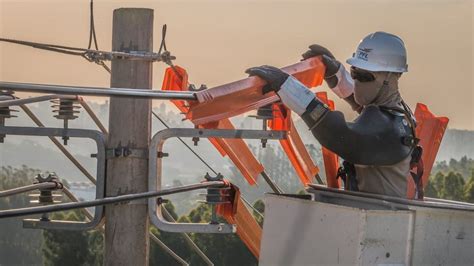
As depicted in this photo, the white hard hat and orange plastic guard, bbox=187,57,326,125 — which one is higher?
the white hard hat

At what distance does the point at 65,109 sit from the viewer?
7.57 meters

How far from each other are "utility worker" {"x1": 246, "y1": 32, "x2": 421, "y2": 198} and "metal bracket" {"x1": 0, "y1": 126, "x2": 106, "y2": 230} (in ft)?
3.46

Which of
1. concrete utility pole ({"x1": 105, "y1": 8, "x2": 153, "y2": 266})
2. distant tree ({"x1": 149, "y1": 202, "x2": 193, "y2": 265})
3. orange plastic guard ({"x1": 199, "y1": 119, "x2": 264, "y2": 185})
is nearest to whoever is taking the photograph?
concrete utility pole ({"x1": 105, "y1": 8, "x2": 153, "y2": 266})

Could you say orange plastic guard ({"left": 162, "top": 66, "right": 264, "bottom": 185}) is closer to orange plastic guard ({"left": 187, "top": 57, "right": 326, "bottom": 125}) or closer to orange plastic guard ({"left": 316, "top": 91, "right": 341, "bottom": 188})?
orange plastic guard ({"left": 187, "top": 57, "right": 326, "bottom": 125})

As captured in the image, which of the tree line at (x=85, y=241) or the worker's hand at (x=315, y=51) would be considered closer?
the worker's hand at (x=315, y=51)

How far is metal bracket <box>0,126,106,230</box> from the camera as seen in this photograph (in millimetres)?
7320

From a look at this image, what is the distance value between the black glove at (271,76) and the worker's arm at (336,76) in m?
1.33

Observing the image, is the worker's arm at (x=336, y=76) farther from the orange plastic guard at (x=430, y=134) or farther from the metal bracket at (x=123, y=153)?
the metal bracket at (x=123, y=153)

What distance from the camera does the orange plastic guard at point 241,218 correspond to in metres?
7.73

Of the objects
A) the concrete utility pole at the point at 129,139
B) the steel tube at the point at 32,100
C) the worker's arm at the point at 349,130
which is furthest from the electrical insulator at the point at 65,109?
the worker's arm at the point at 349,130

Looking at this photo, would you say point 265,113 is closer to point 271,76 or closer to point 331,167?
point 271,76

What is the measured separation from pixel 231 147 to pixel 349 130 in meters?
1.43

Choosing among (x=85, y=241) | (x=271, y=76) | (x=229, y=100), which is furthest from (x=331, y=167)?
(x=85, y=241)

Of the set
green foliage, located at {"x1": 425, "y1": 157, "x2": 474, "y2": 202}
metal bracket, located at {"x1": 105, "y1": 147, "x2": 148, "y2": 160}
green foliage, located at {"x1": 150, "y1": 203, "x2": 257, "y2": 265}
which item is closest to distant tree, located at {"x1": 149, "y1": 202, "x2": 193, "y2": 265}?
green foliage, located at {"x1": 150, "y1": 203, "x2": 257, "y2": 265}
